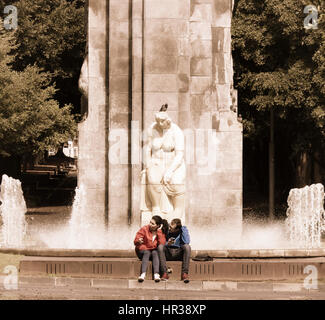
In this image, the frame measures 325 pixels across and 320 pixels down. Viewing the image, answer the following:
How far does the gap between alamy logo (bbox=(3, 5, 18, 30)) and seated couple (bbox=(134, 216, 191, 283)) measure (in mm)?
25765

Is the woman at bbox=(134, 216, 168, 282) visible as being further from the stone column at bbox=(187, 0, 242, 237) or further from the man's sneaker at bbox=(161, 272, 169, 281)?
the stone column at bbox=(187, 0, 242, 237)

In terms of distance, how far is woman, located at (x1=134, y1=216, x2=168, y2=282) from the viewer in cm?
1975

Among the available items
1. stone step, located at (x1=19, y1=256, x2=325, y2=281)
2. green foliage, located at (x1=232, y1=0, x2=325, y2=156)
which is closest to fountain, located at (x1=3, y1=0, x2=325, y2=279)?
stone step, located at (x1=19, y1=256, x2=325, y2=281)

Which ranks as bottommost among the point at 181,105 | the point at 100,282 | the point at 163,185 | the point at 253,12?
the point at 100,282

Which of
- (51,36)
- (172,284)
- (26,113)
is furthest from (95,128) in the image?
(51,36)

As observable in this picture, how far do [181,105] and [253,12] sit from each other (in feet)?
58.5

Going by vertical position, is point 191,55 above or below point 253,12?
below

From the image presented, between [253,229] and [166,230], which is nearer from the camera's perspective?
[166,230]

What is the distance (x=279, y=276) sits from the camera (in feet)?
66.0

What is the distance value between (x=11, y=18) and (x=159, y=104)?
20.0 metres

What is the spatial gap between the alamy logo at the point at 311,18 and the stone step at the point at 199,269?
19.4 meters

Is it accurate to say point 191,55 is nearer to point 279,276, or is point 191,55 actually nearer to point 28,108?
point 279,276

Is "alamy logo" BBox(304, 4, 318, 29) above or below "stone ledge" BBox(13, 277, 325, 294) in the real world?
above

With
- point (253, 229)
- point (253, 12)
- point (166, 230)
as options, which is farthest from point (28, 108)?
point (166, 230)
